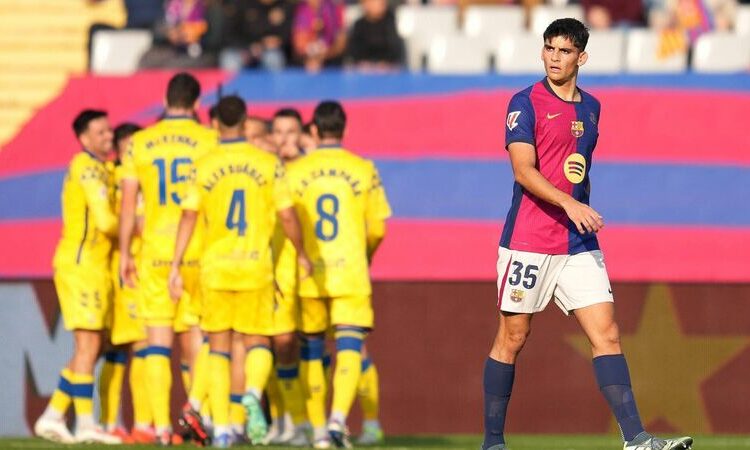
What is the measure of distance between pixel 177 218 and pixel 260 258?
1.01m

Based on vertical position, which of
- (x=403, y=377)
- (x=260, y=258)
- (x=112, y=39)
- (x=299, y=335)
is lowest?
(x=403, y=377)

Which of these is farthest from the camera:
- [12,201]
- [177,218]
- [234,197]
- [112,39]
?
[112,39]

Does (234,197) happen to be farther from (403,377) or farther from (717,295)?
(717,295)

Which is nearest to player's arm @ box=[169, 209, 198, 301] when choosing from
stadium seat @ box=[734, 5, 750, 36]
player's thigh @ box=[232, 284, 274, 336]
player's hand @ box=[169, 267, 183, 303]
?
player's hand @ box=[169, 267, 183, 303]

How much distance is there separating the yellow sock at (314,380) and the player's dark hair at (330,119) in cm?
147

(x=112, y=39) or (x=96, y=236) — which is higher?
(x=112, y=39)

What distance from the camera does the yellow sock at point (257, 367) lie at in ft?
35.4

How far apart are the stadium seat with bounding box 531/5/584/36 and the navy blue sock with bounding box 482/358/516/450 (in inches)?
330

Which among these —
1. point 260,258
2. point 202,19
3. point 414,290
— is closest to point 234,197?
point 260,258

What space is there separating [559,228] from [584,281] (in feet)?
0.95

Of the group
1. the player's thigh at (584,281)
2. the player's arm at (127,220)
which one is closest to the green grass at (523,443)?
the player's arm at (127,220)

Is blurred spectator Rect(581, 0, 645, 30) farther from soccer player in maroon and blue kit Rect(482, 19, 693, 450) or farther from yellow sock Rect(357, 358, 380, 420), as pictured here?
soccer player in maroon and blue kit Rect(482, 19, 693, 450)

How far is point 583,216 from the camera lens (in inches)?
313

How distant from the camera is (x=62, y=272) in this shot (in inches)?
473
